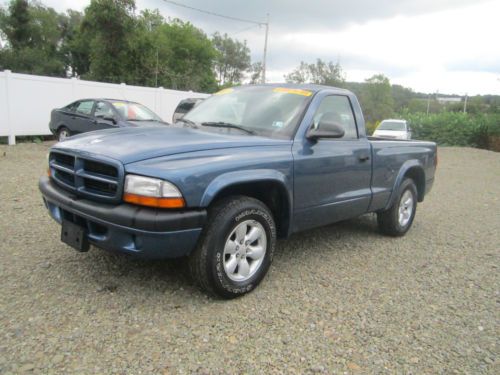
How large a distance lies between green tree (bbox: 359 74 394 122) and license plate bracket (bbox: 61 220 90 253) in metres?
61.1

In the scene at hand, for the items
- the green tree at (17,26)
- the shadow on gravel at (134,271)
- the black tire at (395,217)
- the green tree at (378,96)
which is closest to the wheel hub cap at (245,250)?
the shadow on gravel at (134,271)

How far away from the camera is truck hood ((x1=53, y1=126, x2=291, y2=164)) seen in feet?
9.04

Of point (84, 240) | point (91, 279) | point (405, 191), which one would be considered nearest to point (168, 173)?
point (84, 240)

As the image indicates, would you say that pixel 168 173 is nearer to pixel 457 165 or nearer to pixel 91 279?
pixel 91 279

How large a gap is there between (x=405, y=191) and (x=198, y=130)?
116 inches

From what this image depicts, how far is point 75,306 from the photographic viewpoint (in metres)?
2.82

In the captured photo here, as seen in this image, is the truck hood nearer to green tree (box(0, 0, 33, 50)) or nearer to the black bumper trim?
the black bumper trim

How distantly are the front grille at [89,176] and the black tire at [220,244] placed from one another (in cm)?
68

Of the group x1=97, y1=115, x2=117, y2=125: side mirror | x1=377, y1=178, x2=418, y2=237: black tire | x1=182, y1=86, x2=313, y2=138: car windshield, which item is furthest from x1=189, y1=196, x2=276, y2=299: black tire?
x1=97, y1=115, x2=117, y2=125: side mirror

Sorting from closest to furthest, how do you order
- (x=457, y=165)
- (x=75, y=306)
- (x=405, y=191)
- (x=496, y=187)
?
(x=75, y=306), (x=405, y=191), (x=496, y=187), (x=457, y=165)

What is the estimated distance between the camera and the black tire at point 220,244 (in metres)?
2.83

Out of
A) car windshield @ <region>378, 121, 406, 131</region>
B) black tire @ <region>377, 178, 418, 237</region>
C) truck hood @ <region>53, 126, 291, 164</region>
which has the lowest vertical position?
black tire @ <region>377, 178, 418, 237</region>

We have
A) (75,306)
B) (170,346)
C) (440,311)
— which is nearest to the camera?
(170,346)

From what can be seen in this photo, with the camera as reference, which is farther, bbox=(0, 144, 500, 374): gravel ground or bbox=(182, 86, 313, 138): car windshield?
bbox=(182, 86, 313, 138): car windshield
